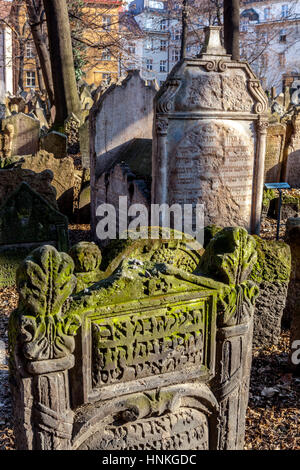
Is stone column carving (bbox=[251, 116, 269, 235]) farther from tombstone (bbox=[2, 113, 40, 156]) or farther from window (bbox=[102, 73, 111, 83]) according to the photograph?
window (bbox=[102, 73, 111, 83])

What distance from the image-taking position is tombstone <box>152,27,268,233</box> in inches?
276

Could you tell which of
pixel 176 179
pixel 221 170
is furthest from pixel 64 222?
pixel 221 170

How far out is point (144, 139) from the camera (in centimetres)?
891

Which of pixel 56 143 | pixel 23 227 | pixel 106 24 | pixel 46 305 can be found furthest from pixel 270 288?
pixel 106 24

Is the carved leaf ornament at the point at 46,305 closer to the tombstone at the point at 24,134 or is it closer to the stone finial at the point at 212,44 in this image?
the stone finial at the point at 212,44

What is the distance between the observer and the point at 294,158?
1159 centimetres

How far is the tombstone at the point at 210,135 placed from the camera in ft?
23.0

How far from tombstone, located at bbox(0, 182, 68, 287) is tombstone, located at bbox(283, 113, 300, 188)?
6.39 metres

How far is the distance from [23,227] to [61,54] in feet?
24.0

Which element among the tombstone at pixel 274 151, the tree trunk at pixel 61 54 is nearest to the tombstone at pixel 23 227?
the tombstone at pixel 274 151

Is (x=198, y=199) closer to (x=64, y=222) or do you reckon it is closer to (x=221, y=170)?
(x=221, y=170)

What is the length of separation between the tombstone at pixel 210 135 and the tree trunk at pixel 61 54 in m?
6.38

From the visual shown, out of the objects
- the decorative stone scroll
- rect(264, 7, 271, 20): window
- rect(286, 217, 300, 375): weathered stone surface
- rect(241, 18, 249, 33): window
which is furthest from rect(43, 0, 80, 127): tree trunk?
rect(264, 7, 271, 20): window

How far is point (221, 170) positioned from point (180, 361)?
4.86 metres
